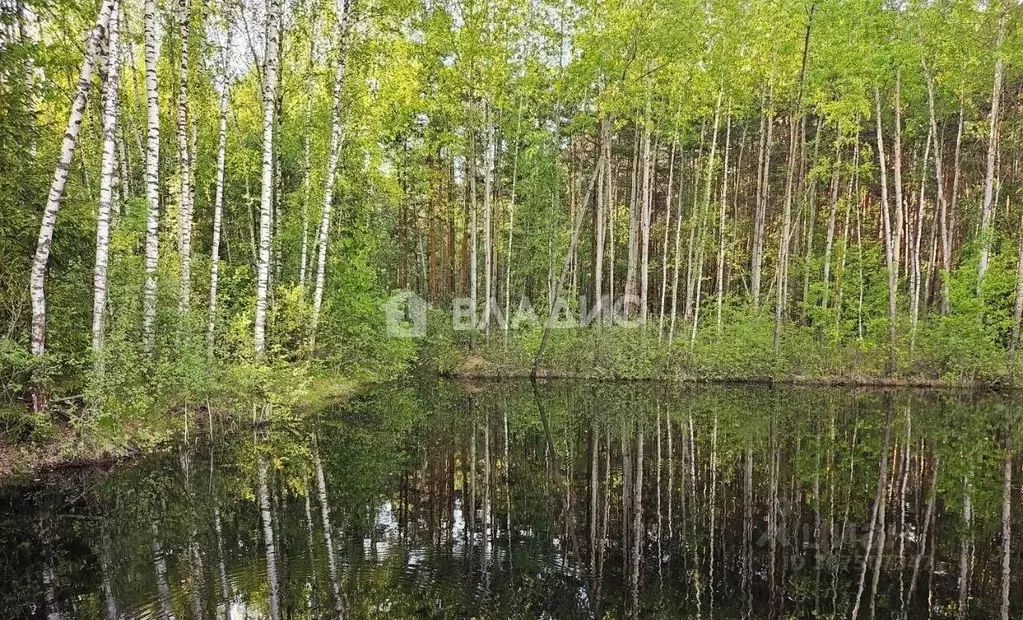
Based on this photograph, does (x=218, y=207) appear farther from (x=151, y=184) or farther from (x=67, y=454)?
(x=67, y=454)

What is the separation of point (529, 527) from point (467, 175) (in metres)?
25.4

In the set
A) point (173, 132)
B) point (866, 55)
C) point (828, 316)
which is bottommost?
point (828, 316)

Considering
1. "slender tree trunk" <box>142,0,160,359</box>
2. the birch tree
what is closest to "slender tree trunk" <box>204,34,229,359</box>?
the birch tree

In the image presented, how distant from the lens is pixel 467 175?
99.8 feet

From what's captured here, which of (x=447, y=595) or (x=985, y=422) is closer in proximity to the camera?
(x=447, y=595)

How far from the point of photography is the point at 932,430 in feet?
43.3

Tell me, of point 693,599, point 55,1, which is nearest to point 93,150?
point 55,1

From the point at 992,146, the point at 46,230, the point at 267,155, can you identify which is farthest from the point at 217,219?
the point at 992,146

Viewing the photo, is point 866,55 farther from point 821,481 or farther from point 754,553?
point 754,553

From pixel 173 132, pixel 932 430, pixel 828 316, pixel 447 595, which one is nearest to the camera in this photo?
pixel 447 595

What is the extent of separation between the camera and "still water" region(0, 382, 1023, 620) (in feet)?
17.0

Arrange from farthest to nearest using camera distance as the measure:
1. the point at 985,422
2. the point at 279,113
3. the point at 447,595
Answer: the point at 279,113 → the point at 985,422 → the point at 447,595

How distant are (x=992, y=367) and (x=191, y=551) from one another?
2481cm

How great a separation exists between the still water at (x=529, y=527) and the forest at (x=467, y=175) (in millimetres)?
2678
